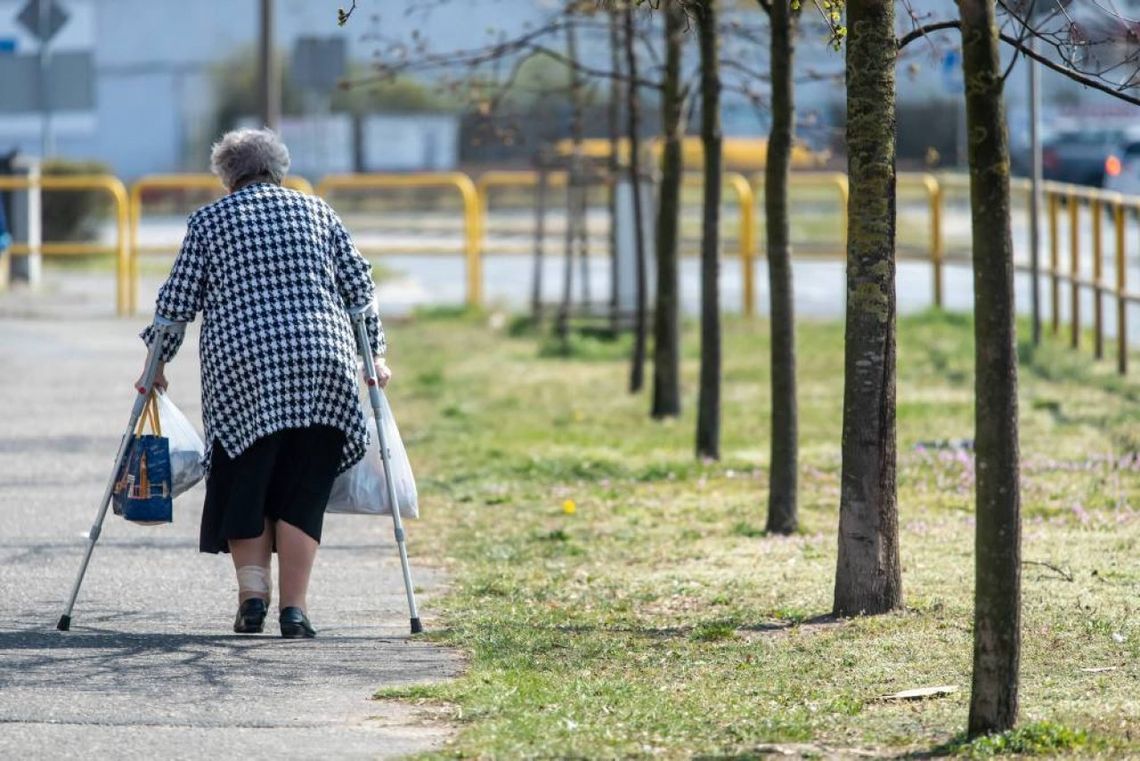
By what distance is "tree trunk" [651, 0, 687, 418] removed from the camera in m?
11.7

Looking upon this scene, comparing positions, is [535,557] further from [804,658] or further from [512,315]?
[512,315]

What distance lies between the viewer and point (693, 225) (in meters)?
32.6

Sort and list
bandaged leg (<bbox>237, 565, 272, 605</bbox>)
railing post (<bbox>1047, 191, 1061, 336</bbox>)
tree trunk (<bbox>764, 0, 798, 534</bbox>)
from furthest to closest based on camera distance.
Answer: railing post (<bbox>1047, 191, 1061, 336</bbox>) < tree trunk (<bbox>764, 0, 798, 534</bbox>) < bandaged leg (<bbox>237, 565, 272, 605</bbox>)

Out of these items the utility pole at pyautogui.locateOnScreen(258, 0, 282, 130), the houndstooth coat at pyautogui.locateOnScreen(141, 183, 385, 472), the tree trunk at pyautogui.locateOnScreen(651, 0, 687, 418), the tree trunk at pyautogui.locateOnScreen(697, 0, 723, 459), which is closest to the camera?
the houndstooth coat at pyautogui.locateOnScreen(141, 183, 385, 472)

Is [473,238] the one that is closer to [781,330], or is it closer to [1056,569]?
[781,330]

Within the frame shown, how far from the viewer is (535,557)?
821 cm

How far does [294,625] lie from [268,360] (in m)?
0.85

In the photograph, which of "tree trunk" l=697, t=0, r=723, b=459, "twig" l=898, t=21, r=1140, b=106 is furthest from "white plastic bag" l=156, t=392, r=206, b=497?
"tree trunk" l=697, t=0, r=723, b=459

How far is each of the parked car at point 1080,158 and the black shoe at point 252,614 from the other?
30683mm

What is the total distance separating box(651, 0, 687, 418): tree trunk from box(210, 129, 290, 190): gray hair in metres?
5.08

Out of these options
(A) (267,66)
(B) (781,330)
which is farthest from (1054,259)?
(B) (781,330)

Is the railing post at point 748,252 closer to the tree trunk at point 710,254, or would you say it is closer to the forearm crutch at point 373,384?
the tree trunk at point 710,254

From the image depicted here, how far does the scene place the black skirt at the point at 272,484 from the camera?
6.56 metres

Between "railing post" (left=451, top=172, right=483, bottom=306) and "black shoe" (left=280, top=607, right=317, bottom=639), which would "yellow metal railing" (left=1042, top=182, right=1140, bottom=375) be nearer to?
"railing post" (left=451, top=172, right=483, bottom=306)
